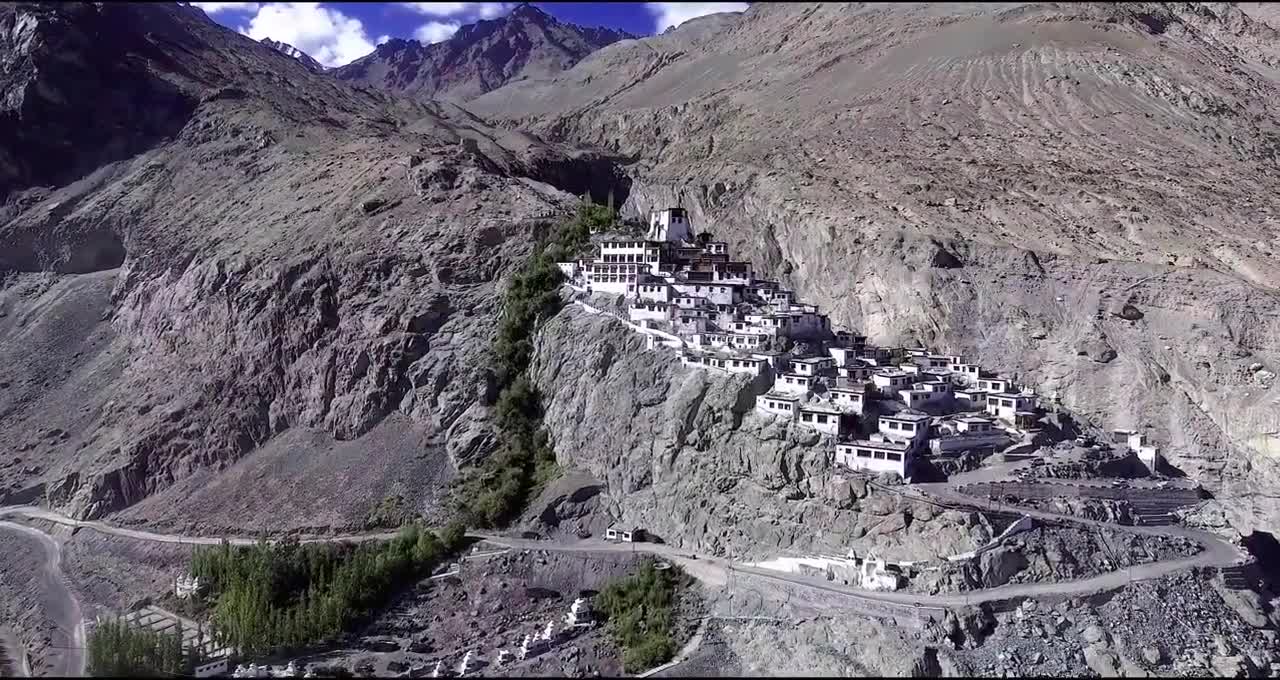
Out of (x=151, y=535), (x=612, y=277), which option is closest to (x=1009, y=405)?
(x=612, y=277)

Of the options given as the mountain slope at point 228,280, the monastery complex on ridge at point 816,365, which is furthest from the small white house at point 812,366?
the mountain slope at point 228,280

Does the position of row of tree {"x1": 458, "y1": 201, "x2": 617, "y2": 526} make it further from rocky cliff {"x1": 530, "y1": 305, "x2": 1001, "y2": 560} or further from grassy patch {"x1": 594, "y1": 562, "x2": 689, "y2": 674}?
grassy patch {"x1": 594, "y1": 562, "x2": 689, "y2": 674}

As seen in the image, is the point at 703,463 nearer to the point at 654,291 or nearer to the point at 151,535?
the point at 654,291

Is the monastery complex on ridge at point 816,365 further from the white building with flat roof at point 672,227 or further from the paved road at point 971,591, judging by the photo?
the white building with flat roof at point 672,227

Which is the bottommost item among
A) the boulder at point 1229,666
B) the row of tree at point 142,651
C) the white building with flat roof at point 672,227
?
the row of tree at point 142,651

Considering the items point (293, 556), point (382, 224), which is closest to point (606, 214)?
point (382, 224)
